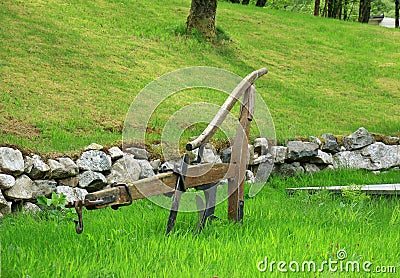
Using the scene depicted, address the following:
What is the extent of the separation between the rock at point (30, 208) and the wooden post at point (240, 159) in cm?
221

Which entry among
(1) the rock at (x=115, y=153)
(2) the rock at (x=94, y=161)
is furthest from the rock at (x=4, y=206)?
(1) the rock at (x=115, y=153)

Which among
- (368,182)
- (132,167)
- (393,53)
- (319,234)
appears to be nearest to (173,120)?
(132,167)

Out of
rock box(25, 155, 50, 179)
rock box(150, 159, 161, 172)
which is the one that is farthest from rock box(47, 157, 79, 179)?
rock box(150, 159, 161, 172)

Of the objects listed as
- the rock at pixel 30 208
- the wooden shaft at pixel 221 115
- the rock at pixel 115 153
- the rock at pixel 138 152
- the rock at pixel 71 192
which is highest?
the wooden shaft at pixel 221 115

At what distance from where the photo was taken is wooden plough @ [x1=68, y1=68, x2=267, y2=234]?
3.92 metres

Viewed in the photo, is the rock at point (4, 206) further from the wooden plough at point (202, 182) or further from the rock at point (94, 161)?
the wooden plough at point (202, 182)

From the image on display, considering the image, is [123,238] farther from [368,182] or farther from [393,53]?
[393,53]

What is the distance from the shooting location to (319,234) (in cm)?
493

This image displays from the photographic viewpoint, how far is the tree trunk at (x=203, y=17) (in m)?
13.7

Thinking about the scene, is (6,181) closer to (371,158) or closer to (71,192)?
(71,192)

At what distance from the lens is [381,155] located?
32.4 feet

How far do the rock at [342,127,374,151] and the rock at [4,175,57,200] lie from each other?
5.18m

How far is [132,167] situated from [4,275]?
3.59 meters

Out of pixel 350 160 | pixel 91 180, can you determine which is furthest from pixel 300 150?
pixel 91 180
